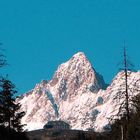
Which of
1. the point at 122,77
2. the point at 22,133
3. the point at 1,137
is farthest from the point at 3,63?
the point at 22,133

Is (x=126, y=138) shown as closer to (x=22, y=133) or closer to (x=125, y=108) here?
(x=125, y=108)

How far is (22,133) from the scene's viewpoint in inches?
2667

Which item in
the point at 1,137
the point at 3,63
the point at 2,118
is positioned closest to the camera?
the point at 3,63

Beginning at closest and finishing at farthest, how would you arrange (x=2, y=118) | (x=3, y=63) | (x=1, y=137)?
(x=3, y=63)
(x=1, y=137)
(x=2, y=118)

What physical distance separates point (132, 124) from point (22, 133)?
1142cm

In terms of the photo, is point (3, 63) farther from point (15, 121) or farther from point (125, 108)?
point (15, 121)

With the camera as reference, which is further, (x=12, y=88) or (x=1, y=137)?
(x=12, y=88)

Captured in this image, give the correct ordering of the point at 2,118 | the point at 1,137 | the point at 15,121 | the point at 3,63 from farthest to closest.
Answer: the point at 15,121, the point at 2,118, the point at 1,137, the point at 3,63

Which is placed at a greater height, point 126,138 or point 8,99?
point 8,99

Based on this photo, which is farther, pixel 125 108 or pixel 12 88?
pixel 12 88

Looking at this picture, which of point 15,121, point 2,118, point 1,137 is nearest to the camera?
point 1,137

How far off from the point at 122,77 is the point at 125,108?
335 centimetres

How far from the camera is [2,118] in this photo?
61750 mm

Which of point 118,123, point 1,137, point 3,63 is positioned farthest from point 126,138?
point 3,63
